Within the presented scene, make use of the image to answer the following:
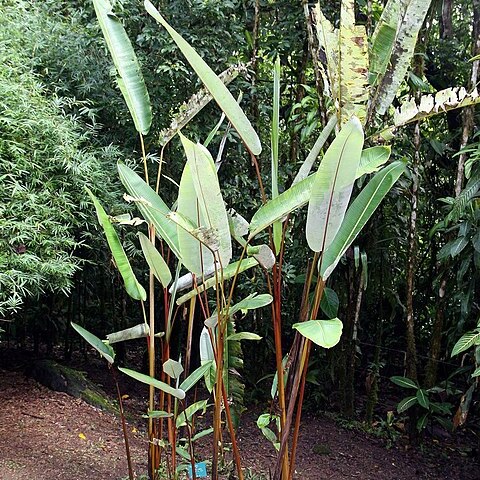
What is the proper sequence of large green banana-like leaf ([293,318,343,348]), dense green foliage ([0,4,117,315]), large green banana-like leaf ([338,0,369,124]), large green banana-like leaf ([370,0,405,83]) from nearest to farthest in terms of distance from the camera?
large green banana-like leaf ([293,318,343,348])
large green banana-like leaf ([338,0,369,124])
large green banana-like leaf ([370,0,405,83])
dense green foliage ([0,4,117,315])

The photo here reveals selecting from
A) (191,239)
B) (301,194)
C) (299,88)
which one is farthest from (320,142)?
(299,88)

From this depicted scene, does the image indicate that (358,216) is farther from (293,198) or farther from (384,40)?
(384,40)

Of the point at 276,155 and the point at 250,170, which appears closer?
the point at 276,155

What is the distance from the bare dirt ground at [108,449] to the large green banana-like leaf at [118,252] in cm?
97

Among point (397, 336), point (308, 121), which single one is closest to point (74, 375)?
point (308, 121)

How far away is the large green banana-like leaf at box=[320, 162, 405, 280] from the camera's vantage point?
5.24 feet

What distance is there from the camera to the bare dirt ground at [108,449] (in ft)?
8.27

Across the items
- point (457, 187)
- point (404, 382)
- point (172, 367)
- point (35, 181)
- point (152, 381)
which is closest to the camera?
point (152, 381)

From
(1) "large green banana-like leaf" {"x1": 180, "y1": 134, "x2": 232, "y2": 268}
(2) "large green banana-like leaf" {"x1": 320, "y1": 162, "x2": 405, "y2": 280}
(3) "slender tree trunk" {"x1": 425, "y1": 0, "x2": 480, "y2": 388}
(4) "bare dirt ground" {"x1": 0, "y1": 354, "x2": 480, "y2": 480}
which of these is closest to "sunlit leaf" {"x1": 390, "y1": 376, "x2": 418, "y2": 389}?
(3) "slender tree trunk" {"x1": 425, "y1": 0, "x2": 480, "y2": 388}

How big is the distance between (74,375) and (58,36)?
6.43ft

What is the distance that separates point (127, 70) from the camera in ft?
6.48

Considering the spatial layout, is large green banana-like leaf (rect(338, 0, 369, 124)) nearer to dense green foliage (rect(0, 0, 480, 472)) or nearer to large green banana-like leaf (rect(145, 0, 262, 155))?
large green banana-like leaf (rect(145, 0, 262, 155))

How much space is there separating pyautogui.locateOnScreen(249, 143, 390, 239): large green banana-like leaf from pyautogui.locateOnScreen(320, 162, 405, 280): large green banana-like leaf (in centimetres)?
10

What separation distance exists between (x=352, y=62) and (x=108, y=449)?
2217 millimetres
